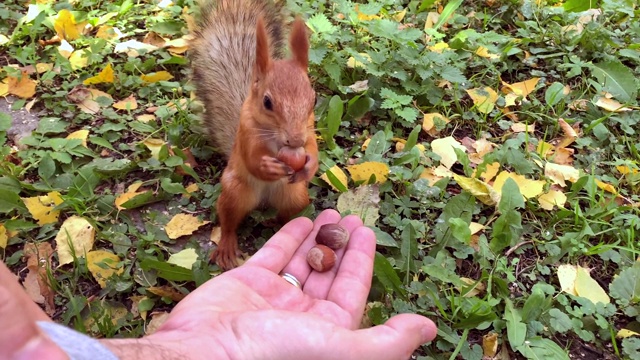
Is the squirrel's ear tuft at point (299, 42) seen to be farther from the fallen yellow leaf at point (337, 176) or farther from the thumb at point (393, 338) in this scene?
the thumb at point (393, 338)

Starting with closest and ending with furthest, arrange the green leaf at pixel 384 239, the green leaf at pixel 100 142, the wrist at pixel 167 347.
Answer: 1. the wrist at pixel 167 347
2. the green leaf at pixel 384 239
3. the green leaf at pixel 100 142

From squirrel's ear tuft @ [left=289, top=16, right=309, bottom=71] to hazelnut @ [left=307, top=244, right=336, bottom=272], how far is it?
0.57m

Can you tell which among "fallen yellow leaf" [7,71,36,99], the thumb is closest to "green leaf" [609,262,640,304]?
the thumb

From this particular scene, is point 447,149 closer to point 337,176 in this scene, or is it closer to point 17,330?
point 337,176

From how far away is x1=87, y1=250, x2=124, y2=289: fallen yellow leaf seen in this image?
165 centimetres

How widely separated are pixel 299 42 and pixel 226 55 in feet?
1.72

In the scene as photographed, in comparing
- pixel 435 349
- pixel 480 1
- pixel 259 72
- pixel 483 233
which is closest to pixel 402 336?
pixel 435 349

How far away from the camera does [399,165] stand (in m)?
2.04

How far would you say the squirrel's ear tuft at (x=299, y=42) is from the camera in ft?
5.35

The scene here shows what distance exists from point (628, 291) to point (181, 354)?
1.37 metres

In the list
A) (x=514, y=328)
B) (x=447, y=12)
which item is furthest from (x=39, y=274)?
(x=447, y=12)

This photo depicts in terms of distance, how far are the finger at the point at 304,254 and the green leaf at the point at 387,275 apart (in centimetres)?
20

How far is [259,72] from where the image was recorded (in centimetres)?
166

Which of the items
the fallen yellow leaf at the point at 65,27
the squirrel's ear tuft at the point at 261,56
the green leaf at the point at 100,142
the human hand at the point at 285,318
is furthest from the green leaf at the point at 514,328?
the fallen yellow leaf at the point at 65,27
